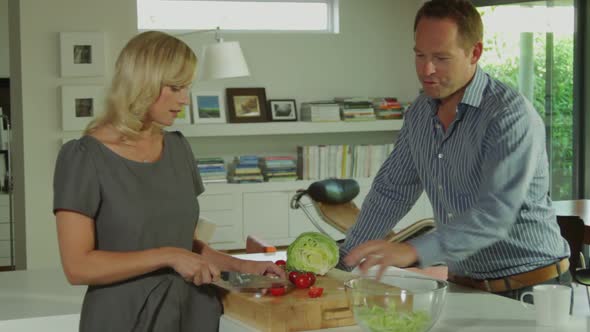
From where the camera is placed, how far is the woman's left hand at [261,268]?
2.72 m

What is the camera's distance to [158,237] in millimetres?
2461

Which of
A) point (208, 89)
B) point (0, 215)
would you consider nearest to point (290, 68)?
point (208, 89)

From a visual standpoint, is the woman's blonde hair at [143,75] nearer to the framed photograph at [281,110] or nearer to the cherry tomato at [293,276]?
the cherry tomato at [293,276]

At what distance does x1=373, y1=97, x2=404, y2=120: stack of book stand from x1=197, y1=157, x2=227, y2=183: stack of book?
1.62 metres

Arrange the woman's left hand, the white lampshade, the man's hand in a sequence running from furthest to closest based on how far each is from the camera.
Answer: the white lampshade < the woman's left hand < the man's hand

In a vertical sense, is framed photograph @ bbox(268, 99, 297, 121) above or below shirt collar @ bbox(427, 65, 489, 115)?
below

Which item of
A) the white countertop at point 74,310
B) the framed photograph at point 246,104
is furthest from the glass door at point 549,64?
the white countertop at point 74,310

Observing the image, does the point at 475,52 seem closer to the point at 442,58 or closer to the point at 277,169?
the point at 442,58

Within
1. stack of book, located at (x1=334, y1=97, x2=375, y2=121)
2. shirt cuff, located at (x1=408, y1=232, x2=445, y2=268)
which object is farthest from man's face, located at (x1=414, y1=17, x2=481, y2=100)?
stack of book, located at (x1=334, y1=97, x2=375, y2=121)

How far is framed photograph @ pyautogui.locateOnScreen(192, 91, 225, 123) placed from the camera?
8.60 metres

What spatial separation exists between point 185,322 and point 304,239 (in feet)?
1.45

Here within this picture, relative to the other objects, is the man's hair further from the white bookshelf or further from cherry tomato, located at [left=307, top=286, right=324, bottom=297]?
the white bookshelf

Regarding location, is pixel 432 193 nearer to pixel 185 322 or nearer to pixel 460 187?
pixel 460 187

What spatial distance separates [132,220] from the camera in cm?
241
